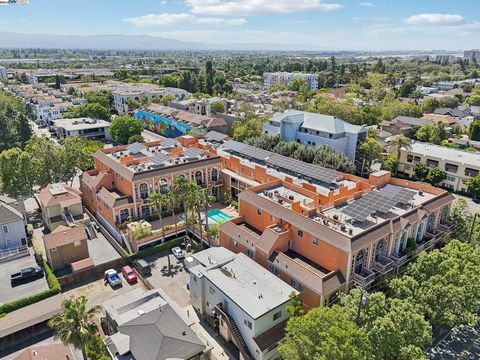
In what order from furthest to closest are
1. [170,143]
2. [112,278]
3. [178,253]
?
[170,143] < [178,253] < [112,278]

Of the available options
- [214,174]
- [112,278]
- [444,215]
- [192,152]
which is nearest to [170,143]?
[192,152]

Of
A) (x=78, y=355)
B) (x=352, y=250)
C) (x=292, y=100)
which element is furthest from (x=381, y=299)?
(x=292, y=100)

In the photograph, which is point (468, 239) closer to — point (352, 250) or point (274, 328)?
point (352, 250)

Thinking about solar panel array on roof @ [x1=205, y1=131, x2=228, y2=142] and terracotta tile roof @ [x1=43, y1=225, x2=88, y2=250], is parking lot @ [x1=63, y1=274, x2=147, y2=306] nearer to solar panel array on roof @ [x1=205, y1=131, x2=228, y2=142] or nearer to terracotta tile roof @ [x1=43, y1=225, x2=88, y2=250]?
terracotta tile roof @ [x1=43, y1=225, x2=88, y2=250]

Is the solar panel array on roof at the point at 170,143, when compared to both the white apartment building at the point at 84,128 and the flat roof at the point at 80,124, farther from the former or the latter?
the flat roof at the point at 80,124

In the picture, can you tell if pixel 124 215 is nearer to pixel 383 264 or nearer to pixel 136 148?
pixel 136 148

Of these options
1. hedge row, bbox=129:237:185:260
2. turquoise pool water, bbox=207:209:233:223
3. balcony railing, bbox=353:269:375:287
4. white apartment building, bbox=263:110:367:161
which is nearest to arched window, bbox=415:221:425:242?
balcony railing, bbox=353:269:375:287
